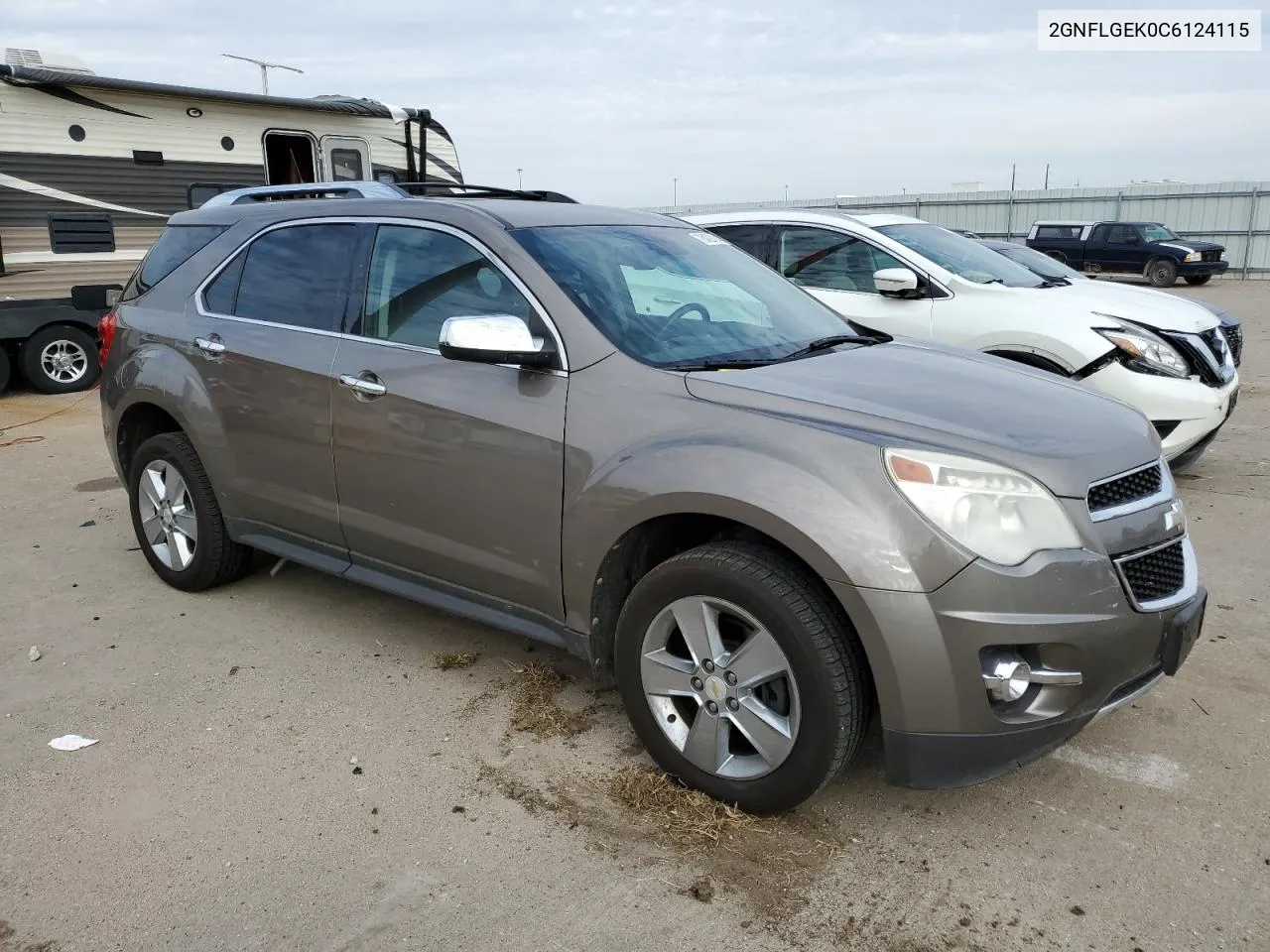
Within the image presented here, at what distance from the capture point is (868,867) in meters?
2.78

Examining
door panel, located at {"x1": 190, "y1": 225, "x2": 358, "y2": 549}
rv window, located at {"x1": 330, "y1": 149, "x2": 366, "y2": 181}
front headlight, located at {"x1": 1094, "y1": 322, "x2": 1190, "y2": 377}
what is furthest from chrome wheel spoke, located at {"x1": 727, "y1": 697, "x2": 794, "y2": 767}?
rv window, located at {"x1": 330, "y1": 149, "x2": 366, "y2": 181}

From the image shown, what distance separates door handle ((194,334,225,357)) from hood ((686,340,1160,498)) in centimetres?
231

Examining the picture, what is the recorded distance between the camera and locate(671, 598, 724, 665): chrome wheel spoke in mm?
2893

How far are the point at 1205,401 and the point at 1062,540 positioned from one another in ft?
13.3

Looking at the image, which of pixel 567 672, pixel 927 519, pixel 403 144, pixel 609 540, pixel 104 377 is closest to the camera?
pixel 927 519

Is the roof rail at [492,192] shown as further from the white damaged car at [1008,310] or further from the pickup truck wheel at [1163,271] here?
the pickup truck wheel at [1163,271]

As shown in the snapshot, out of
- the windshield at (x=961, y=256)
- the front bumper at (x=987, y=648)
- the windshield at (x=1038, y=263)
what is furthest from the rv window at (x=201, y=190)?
the front bumper at (x=987, y=648)

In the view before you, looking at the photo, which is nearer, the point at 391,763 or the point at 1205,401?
the point at 391,763

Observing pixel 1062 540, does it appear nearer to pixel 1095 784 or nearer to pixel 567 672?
pixel 1095 784

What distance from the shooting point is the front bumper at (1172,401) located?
→ 592cm

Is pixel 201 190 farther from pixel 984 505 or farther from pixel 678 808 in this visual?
pixel 984 505

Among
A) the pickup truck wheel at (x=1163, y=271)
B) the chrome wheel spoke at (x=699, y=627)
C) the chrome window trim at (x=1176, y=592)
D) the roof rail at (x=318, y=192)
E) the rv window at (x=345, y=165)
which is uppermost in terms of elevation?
the rv window at (x=345, y=165)

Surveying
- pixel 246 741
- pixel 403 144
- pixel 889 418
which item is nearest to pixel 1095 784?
pixel 889 418

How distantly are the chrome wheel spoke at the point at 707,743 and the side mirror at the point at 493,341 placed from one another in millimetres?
1214
